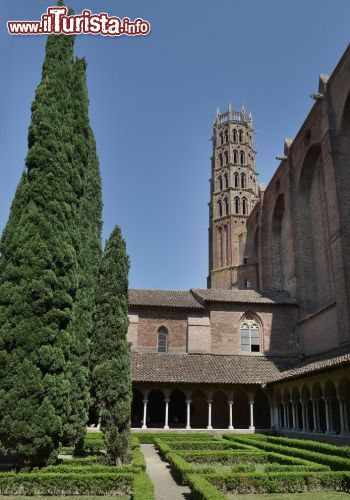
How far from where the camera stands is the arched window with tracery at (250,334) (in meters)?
31.6

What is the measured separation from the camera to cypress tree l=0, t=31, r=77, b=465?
1167 centimetres

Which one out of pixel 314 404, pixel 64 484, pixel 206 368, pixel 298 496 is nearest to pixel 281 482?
pixel 298 496

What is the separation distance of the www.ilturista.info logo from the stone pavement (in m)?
15.3

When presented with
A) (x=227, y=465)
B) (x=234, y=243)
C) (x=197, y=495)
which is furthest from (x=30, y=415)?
(x=234, y=243)

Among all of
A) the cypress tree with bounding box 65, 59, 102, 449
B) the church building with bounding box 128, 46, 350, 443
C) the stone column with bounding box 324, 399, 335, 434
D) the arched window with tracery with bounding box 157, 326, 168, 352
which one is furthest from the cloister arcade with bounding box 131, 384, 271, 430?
the cypress tree with bounding box 65, 59, 102, 449

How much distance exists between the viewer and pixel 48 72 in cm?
1606

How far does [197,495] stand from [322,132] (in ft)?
74.8

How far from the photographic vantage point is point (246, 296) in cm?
3281

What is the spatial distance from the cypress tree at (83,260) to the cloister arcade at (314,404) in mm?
10534

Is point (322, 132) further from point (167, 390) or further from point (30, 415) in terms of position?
point (30, 415)

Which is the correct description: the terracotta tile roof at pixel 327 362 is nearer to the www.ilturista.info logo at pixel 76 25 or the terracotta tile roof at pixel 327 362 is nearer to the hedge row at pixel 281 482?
A: the hedge row at pixel 281 482

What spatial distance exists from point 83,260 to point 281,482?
13.0 meters

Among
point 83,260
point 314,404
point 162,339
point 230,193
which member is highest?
point 230,193

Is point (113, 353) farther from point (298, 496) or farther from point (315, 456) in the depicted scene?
point (315, 456)
